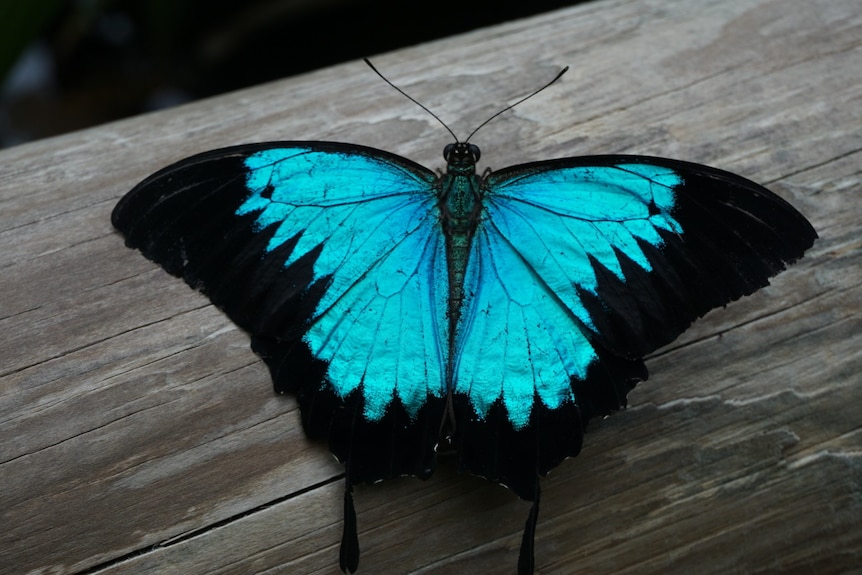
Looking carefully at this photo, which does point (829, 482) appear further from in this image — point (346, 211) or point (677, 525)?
point (346, 211)

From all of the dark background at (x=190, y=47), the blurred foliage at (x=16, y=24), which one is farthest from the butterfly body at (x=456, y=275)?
the dark background at (x=190, y=47)

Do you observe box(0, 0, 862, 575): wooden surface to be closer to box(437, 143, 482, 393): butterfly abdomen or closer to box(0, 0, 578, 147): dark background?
box(437, 143, 482, 393): butterfly abdomen

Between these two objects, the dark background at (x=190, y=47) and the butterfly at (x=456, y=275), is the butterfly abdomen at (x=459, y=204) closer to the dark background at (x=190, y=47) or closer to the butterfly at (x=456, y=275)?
the butterfly at (x=456, y=275)

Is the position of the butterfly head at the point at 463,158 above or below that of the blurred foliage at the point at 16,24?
above

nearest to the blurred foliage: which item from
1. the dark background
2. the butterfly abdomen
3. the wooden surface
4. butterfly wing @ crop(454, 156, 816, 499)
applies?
the wooden surface

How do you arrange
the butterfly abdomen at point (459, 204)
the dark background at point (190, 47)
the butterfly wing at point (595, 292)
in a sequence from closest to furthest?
the butterfly wing at point (595, 292)
the butterfly abdomen at point (459, 204)
the dark background at point (190, 47)

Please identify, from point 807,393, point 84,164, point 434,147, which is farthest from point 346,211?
point 807,393

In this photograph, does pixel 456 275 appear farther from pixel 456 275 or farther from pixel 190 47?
pixel 190 47
